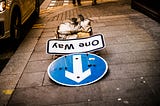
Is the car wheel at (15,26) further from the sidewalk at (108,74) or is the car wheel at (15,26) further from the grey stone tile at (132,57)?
the grey stone tile at (132,57)

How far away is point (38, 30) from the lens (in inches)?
313

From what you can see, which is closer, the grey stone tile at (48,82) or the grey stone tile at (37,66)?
the grey stone tile at (48,82)

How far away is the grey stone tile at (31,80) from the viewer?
4399mm

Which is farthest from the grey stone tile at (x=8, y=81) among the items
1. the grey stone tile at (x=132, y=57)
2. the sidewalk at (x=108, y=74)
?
the grey stone tile at (x=132, y=57)

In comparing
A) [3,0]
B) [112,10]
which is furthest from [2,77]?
[112,10]

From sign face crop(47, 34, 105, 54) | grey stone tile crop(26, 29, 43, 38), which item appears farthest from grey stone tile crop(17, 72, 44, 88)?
grey stone tile crop(26, 29, 43, 38)

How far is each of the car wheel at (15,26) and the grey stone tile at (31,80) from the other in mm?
1974

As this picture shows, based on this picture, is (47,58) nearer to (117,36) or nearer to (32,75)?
(32,75)

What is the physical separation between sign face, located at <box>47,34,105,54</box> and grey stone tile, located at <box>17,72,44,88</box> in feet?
1.96

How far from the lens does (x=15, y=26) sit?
6.56 metres

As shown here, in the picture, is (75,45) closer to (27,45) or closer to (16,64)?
(16,64)

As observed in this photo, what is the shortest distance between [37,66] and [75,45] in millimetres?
948

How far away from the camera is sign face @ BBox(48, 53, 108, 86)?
4.23 m

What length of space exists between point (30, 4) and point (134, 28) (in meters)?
3.84
